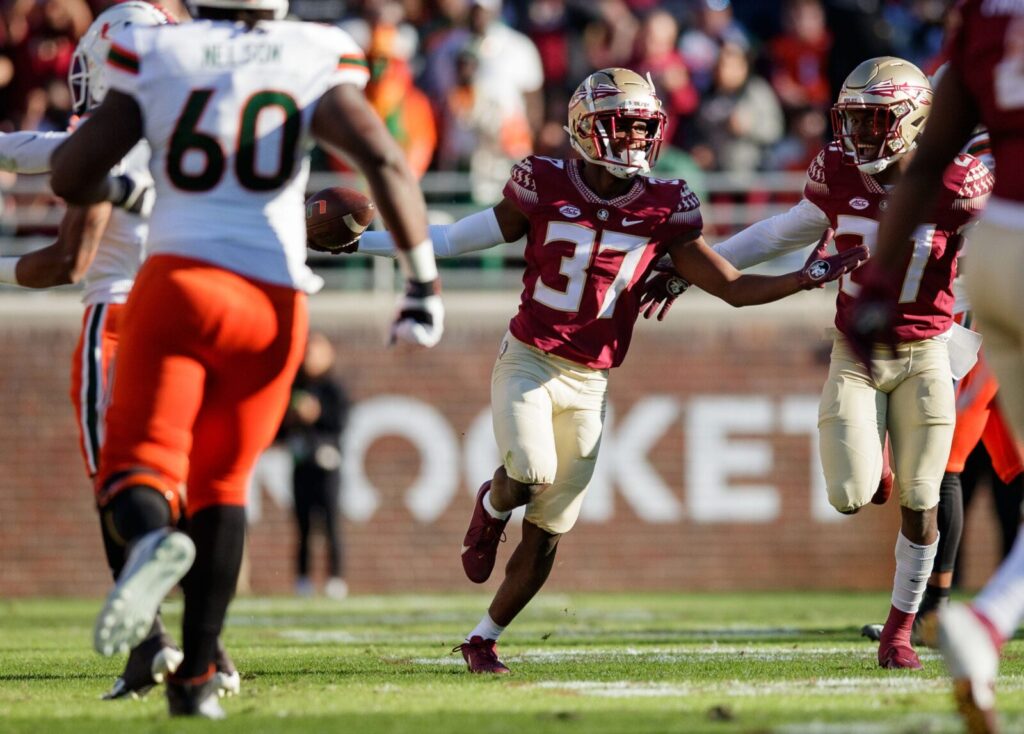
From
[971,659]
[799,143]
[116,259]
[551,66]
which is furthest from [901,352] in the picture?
[551,66]

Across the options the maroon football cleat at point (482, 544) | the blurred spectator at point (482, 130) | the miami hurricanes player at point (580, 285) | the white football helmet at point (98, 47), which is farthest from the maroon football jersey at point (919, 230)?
the blurred spectator at point (482, 130)

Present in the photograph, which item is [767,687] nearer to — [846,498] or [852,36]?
[846,498]

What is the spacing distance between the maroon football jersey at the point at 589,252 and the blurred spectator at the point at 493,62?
7.21 metres

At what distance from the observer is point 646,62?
44.2 feet

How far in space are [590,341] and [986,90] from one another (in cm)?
222

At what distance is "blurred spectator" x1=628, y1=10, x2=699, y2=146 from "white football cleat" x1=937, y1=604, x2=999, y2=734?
10.0 metres

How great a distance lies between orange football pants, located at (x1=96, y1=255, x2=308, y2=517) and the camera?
13.9 feet

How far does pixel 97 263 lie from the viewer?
5.63 m

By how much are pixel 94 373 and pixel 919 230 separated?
114 inches

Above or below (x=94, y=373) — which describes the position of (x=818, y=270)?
above

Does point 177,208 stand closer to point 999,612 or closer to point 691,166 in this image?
point 999,612

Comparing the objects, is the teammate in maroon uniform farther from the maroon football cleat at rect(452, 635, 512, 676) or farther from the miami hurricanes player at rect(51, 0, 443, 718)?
the maroon football cleat at rect(452, 635, 512, 676)

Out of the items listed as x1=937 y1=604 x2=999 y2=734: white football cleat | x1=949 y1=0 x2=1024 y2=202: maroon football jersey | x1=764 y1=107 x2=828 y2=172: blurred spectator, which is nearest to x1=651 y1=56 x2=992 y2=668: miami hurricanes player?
x1=949 y1=0 x2=1024 y2=202: maroon football jersey

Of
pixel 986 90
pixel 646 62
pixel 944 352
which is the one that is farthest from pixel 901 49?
pixel 986 90
